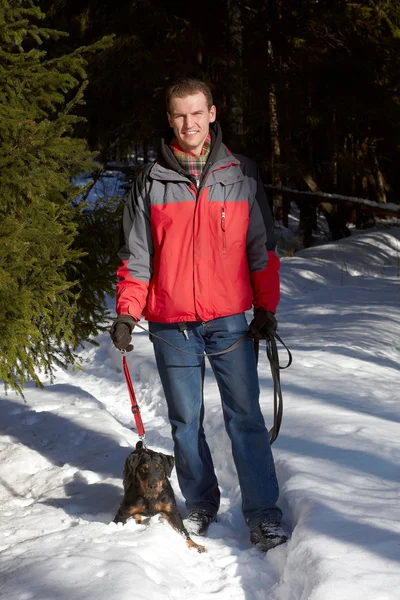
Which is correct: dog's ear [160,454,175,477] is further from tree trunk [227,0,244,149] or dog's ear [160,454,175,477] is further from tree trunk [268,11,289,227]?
tree trunk [268,11,289,227]

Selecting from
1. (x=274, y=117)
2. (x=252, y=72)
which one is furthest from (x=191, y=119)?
(x=274, y=117)

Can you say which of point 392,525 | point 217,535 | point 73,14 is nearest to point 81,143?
point 217,535

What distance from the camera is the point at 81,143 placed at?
4.51m

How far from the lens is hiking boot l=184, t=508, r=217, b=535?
3.99 metres

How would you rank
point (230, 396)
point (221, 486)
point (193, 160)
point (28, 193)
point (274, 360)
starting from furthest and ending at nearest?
point (221, 486)
point (28, 193)
point (274, 360)
point (230, 396)
point (193, 160)

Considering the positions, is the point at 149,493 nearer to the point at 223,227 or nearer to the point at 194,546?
the point at 194,546

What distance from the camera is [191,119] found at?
360 centimetres

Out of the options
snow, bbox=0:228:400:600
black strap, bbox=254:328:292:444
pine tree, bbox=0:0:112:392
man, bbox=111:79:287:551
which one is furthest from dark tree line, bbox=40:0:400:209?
black strap, bbox=254:328:292:444

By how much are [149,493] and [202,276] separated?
1.25 m

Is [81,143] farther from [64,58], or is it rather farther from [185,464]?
[185,464]

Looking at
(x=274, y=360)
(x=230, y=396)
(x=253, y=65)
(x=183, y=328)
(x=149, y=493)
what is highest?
(x=253, y=65)

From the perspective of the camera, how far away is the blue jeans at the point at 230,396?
12.4 ft

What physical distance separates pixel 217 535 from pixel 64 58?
3359 millimetres

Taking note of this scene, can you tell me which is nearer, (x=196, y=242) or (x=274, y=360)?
(x=196, y=242)
